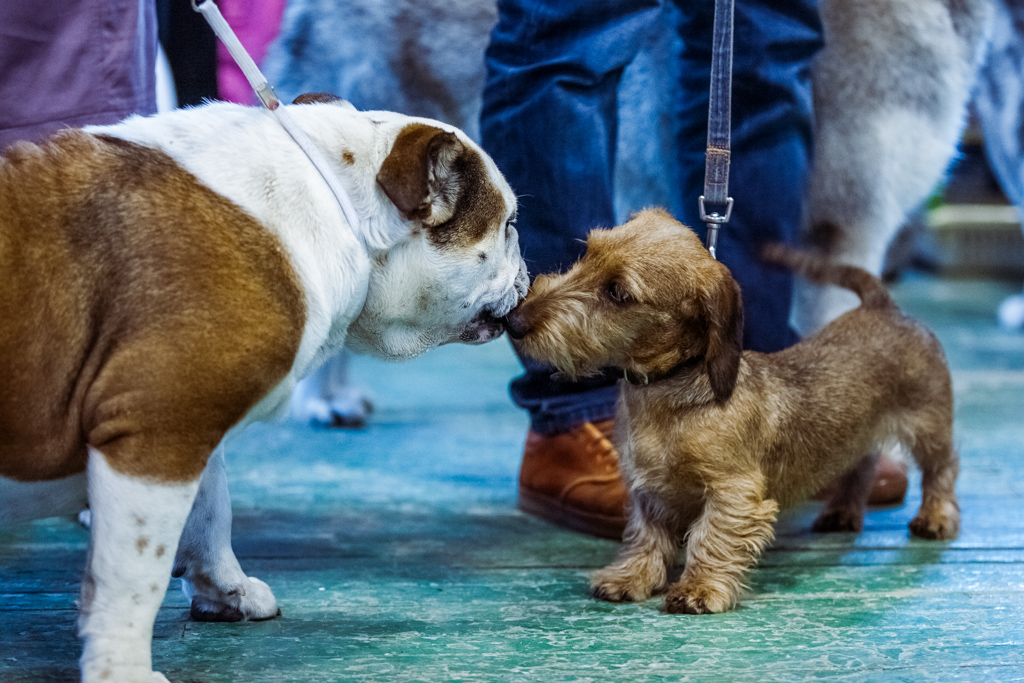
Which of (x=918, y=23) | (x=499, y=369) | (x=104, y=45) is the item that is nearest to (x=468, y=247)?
(x=104, y=45)

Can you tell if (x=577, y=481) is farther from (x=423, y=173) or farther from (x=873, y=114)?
(x=873, y=114)

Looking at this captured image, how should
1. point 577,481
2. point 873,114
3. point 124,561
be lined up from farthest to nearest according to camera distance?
point 873,114, point 577,481, point 124,561

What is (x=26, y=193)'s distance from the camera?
149 centimetres

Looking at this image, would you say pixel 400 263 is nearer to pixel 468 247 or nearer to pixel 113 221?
pixel 468 247

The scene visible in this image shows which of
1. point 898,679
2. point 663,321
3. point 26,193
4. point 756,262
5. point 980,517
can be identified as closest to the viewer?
point 26,193

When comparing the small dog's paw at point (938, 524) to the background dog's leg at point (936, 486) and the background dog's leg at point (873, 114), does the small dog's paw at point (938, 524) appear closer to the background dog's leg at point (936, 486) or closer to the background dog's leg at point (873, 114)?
the background dog's leg at point (936, 486)

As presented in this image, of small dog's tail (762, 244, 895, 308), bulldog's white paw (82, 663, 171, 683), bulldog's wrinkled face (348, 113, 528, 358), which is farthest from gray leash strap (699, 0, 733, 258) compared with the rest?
bulldog's white paw (82, 663, 171, 683)

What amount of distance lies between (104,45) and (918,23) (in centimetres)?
246

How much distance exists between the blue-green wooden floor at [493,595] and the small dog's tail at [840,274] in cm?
60

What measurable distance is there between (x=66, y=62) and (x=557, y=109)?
1.11 meters

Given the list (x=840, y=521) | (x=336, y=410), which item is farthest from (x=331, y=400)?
(x=840, y=521)

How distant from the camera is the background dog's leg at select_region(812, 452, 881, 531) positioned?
8.29ft

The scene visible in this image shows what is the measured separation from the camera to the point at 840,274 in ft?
8.30

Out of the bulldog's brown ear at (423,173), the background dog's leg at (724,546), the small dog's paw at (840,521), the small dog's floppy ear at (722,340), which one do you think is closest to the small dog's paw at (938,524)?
the small dog's paw at (840,521)
